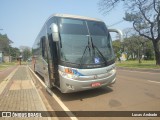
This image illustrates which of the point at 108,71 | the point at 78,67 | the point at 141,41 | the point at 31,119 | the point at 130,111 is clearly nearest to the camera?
Answer: the point at 31,119

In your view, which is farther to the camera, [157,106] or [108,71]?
[108,71]

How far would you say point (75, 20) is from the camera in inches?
394

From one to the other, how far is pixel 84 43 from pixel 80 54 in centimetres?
54

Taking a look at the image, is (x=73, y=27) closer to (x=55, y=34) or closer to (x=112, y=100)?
(x=55, y=34)

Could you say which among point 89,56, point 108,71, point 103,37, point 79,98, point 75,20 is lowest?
point 79,98

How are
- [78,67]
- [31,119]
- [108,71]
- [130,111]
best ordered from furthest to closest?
[108,71]
[78,67]
[130,111]
[31,119]

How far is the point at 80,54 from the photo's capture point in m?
9.28

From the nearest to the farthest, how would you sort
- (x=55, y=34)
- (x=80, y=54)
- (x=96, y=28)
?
(x=55, y=34) → (x=80, y=54) → (x=96, y=28)

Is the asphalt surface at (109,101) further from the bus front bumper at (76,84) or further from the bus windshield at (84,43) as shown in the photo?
the bus windshield at (84,43)

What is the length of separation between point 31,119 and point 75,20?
4.94 m

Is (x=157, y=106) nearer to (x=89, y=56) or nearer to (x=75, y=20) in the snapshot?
(x=89, y=56)

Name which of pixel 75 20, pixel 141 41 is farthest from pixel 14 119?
pixel 141 41

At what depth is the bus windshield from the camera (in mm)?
9242

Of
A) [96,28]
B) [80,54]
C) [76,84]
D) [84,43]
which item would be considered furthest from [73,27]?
[76,84]
